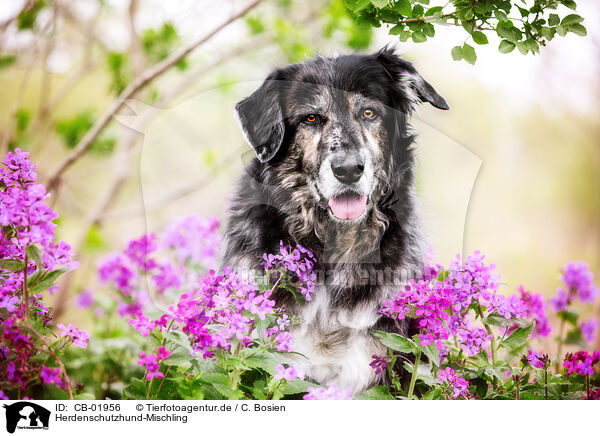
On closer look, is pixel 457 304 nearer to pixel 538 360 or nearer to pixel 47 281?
pixel 538 360

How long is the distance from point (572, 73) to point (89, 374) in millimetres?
2880

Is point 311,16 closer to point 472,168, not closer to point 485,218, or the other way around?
point 485,218

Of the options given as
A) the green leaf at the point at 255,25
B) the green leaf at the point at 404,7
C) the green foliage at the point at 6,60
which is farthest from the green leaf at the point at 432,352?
the green foliage at the point at 6,60

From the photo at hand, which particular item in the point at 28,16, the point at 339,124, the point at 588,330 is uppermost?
the point at 28,16

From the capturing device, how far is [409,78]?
1.59m

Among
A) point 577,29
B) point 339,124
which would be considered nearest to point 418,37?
point 339,124

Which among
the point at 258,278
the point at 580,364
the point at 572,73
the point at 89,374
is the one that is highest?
the point at 572,73

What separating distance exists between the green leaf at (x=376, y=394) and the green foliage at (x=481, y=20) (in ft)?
3.24

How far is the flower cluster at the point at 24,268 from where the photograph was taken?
4.21 feet

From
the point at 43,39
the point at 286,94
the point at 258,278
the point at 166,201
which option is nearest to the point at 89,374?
the point at 166,201

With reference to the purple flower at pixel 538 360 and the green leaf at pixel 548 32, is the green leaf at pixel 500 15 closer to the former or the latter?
the green leaf at pixel 548 32

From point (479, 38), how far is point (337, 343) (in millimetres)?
994

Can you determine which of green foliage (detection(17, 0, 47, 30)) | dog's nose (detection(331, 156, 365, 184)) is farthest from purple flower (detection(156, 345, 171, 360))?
green foliage (detection(17, 0, 47, 30))
